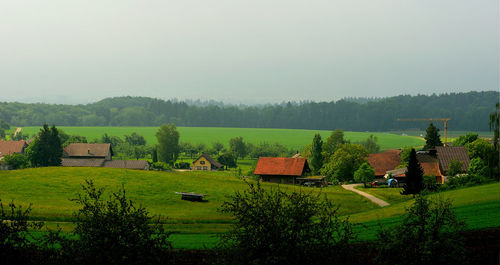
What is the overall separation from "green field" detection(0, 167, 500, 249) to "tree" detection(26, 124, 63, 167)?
26674 millimetres

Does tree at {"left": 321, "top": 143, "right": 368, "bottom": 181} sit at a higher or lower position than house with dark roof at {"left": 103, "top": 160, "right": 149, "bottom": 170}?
higher

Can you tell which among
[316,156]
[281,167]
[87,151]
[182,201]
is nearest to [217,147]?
[87,151]

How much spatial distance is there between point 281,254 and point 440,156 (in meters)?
49.2

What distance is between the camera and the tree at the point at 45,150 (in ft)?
240

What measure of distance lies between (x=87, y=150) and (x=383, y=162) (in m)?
58.2

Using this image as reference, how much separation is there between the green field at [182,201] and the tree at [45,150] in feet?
87.5

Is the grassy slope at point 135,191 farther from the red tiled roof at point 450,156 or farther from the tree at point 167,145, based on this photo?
the tree at point 167,145

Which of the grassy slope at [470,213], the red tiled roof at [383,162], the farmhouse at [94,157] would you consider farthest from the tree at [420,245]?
the farmhouse at [94,157]

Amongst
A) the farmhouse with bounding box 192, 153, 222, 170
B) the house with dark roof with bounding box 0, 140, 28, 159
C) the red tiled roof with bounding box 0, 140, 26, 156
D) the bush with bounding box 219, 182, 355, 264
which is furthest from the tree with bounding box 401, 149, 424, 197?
the red tiled roof with bounding box 0, 140, 26, 156

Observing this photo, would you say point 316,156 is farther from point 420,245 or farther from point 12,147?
point 420,245

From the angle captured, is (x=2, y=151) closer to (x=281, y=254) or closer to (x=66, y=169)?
(x=66, y=169)

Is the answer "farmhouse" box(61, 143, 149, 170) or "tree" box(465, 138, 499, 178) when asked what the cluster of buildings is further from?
"tree" box(465, 138, 499, 178)

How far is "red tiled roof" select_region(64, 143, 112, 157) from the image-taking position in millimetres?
87375

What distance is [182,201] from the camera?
128 feet
